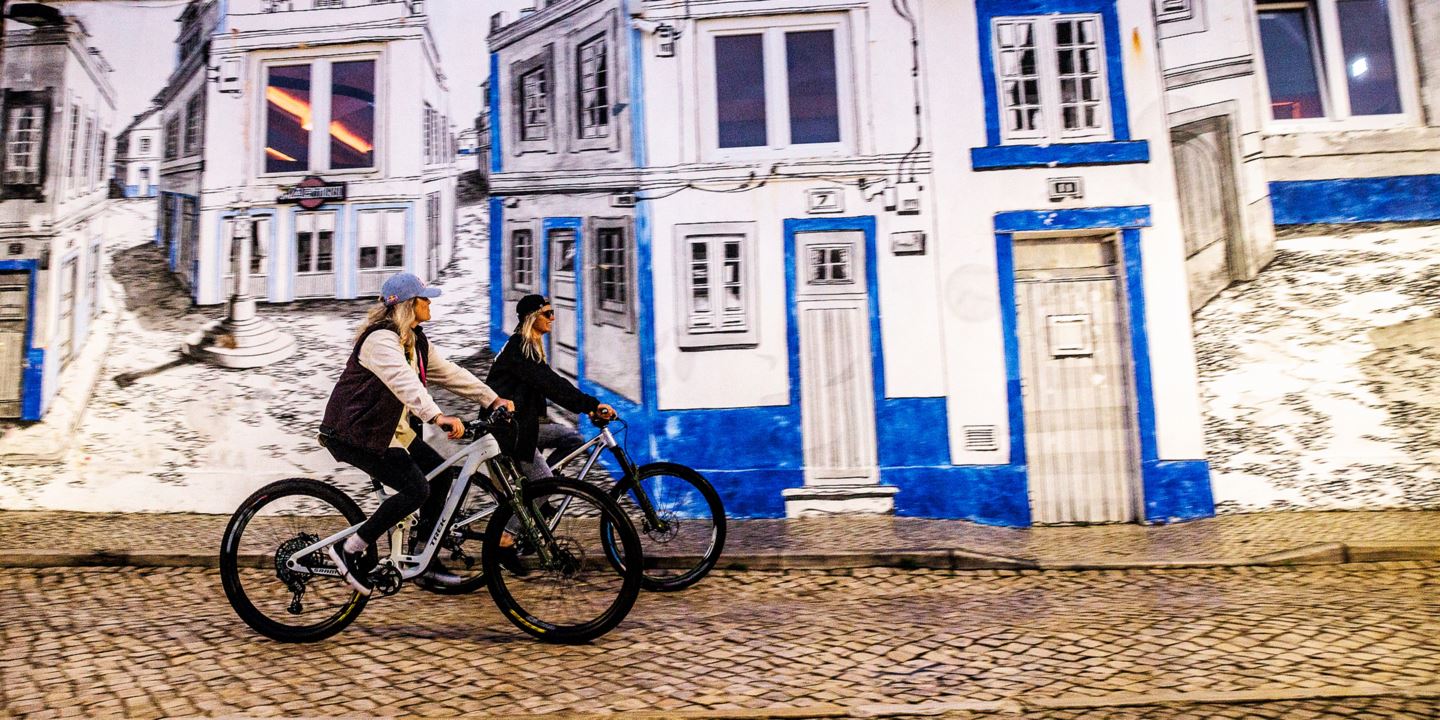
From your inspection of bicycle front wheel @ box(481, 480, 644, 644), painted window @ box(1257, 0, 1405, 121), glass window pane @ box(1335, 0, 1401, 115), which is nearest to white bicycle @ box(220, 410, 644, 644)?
bicycle front wheel @ box(481, 480, 644, 644)

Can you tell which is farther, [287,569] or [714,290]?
[714,290]

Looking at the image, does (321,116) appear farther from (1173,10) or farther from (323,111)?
(1173,10)

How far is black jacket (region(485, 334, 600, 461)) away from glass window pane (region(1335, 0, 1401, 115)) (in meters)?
7.40

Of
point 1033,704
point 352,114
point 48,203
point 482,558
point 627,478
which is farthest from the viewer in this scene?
point 352,114

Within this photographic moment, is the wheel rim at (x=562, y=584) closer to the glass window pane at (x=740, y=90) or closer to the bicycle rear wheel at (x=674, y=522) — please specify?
the bicycle rear wheel at (x=674, y=522)

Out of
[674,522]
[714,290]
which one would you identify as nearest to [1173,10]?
[714,290]

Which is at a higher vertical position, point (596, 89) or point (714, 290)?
point (596, 89)

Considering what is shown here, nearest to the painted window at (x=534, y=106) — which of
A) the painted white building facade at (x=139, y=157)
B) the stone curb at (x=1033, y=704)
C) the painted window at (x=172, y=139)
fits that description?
the painted window at (x=172, y=139)

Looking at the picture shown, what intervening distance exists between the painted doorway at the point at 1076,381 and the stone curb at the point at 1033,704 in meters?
3.94

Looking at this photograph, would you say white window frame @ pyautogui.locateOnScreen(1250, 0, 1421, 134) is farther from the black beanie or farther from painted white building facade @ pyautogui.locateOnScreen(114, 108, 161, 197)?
painted white building facade @ pyautogui.locateOnScreen(114, 108, 161, 197)

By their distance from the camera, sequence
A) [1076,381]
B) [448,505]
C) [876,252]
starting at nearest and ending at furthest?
[448,505] < [1076,381] < [876,252]

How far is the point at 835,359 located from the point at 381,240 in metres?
4.21

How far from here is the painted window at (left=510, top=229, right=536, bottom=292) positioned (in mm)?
7867

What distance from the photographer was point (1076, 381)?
7.59 m
